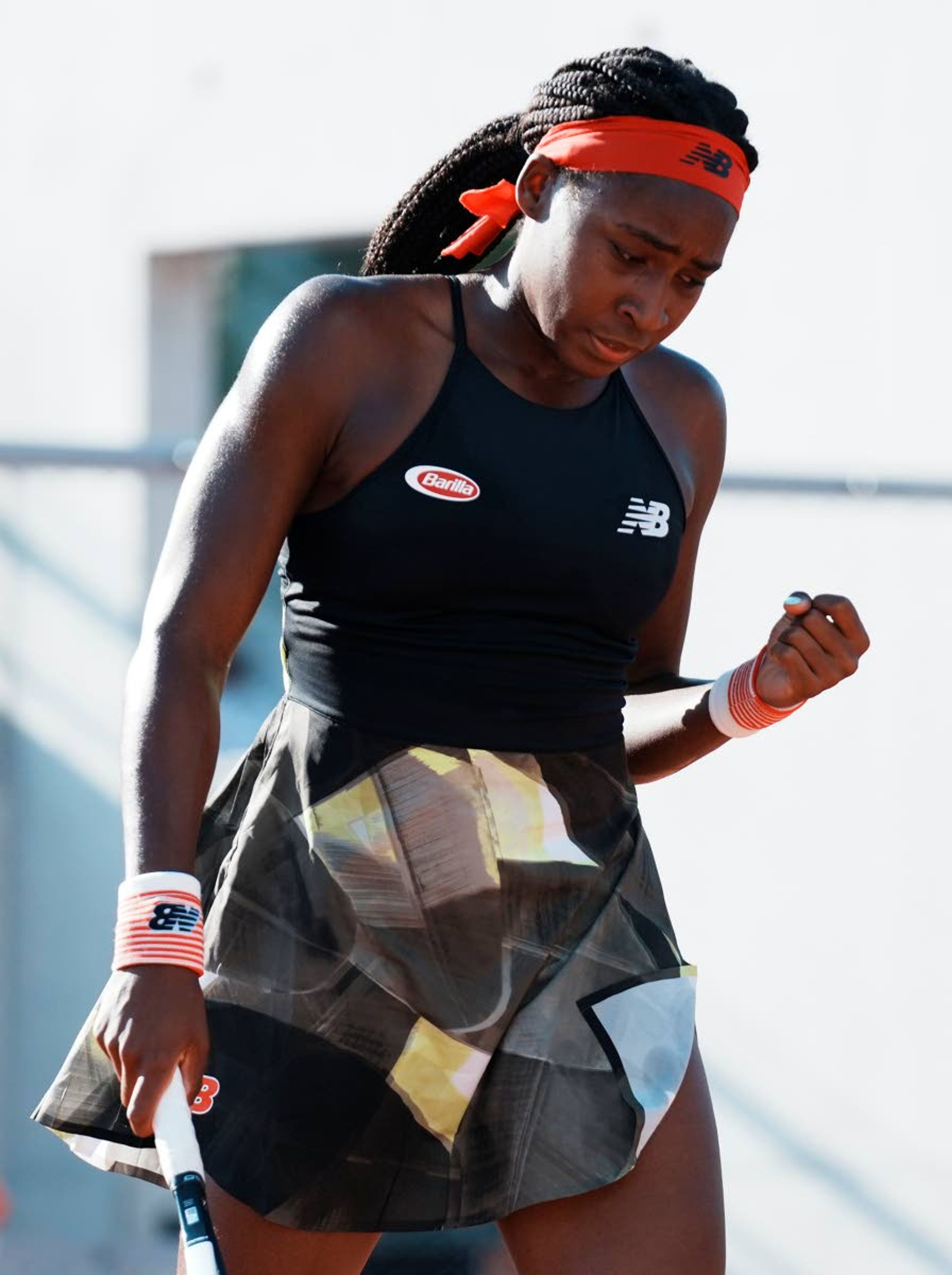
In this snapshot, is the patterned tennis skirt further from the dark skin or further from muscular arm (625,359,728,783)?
muscular arm (625,359,728,783)

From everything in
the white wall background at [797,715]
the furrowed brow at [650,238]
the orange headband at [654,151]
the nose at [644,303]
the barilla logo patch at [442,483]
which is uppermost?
the orange headband at [654,151]

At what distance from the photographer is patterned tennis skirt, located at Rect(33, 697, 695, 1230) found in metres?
2.42

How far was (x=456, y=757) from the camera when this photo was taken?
245cm

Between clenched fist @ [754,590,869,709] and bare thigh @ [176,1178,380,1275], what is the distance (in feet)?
2.97

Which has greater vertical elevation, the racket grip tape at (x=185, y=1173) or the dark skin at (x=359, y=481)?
the dark skin at (x=359, y=481)

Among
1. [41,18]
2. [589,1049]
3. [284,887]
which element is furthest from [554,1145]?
[41,18]

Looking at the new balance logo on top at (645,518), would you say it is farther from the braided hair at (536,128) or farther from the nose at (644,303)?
the braided hair at (536,128)

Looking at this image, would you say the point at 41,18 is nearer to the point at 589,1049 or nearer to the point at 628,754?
the point at 628,754

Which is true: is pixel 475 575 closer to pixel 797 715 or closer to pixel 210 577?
pixel 210 577

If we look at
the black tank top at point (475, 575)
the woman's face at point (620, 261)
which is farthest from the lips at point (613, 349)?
the black tank top at point (475, 575)

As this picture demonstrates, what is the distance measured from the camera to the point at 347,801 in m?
2.45

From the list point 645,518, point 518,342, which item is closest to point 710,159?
point 518,342

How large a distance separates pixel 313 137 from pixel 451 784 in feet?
14.8

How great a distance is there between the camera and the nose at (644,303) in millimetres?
2377
